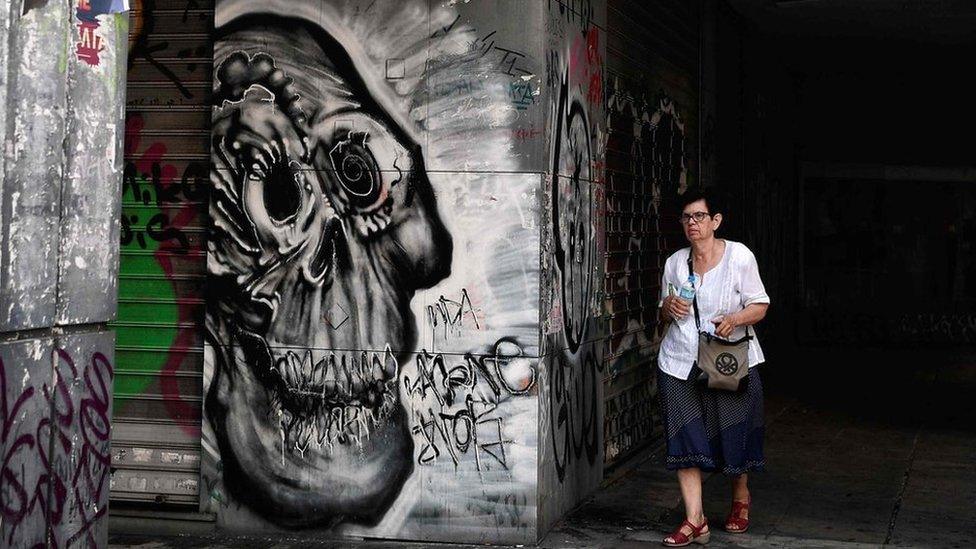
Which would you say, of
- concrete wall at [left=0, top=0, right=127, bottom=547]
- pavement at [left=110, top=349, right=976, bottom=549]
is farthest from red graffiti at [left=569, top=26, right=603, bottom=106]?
concrete wall at [left=0, top=0, right=127, bottom=547]

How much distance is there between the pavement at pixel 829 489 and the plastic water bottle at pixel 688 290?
1.29m

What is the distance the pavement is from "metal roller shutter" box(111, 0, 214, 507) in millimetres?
433

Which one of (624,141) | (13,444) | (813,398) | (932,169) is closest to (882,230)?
(932,169)

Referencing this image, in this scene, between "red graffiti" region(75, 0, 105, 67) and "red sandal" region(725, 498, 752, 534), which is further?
"red sandal" region(725, 498, 752, 534)

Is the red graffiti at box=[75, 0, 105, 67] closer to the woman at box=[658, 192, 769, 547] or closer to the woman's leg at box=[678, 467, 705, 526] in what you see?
the woman at box=[658, 192, 769, 547]

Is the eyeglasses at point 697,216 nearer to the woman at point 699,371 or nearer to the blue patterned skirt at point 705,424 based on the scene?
the woman at point 699,371

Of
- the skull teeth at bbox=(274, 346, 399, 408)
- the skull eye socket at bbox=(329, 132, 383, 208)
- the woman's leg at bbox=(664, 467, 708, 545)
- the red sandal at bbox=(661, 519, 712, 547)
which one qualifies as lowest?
the red sandal at bbox=(661, 519, 712, 547)

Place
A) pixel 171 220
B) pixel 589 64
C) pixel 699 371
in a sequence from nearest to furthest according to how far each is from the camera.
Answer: pixel 699 371 < pixel 171 220 < pixel 589 64

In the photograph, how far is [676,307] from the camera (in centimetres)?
687

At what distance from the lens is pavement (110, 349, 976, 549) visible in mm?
7086

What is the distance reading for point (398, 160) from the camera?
6.88 metres

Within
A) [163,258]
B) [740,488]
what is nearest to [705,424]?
[740,488]

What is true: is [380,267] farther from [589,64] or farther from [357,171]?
[589,64]

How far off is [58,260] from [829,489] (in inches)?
219
